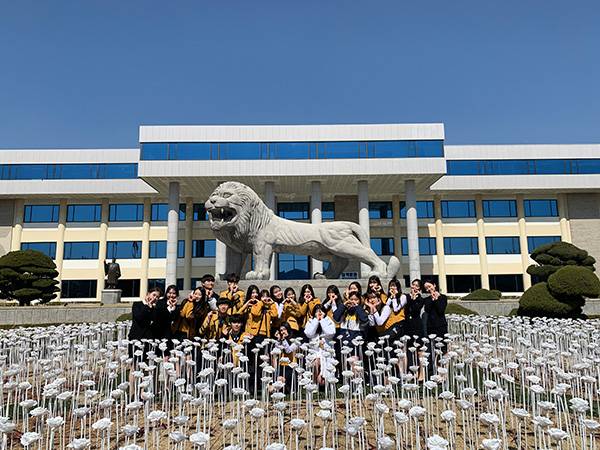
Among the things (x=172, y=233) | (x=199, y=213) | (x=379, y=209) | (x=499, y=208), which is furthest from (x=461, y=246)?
(x=172, y=233)

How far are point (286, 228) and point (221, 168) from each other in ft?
55.9

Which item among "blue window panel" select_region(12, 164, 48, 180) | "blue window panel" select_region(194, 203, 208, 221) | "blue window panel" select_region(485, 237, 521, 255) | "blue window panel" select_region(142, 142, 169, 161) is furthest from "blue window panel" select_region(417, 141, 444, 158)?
"blue window panel" select_region(12, 164, 48, 180)

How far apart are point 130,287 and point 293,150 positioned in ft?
54.7

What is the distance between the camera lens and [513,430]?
4301 mm

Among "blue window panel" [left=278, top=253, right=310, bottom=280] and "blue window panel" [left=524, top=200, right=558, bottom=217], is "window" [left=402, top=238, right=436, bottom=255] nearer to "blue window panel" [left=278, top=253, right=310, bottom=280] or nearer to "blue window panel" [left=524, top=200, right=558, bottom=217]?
"blue window panel" [left=278, top=253, right=310, bottom=280]

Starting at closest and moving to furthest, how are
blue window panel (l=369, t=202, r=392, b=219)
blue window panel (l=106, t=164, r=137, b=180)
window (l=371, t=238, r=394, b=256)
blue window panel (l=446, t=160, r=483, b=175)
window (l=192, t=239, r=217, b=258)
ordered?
blue window panel (l=106, t=164, r=137, b=180) < blue window panel (l=446, t=160, r=483, b=175) < window (l=192, t=239, r=217, b=258) < window (l=371, t=238, r=394, b=256) < blue window panel (l=369, t=202, r=392, b=219)

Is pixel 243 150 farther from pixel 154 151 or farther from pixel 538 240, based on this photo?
pixel 538 240

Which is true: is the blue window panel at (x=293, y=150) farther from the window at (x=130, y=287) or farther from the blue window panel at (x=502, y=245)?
the blue window panel at (x=502, y=245)

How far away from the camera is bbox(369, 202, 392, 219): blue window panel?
34438 mm

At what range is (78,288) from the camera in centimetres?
3241

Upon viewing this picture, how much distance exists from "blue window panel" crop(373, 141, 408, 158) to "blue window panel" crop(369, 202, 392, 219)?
775cm

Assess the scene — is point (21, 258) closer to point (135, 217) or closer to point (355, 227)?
point (135, 217)

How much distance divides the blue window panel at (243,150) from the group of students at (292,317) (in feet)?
69.6

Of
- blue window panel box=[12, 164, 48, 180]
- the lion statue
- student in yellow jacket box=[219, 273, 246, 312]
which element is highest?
blue window panel box=[12, 164, 48, 180]
